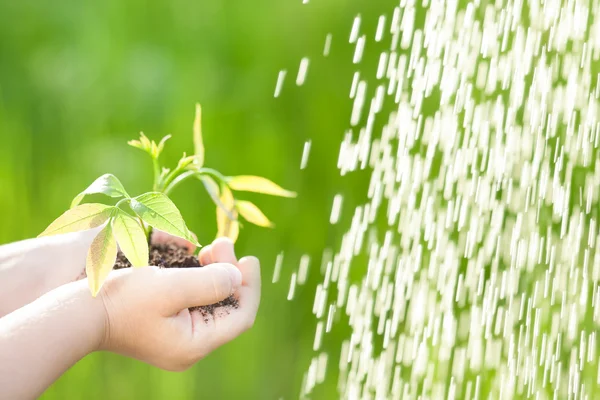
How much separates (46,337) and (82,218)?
8 centimetres

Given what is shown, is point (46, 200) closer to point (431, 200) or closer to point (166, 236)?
point (166, 236)

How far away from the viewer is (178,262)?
0.55 meters

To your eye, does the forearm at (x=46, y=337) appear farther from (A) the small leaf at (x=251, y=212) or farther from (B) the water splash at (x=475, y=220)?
(B) the water splash at (x=475, y=220)

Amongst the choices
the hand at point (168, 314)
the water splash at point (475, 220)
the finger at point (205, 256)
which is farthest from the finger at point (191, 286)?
the water splash at point (475, 220)

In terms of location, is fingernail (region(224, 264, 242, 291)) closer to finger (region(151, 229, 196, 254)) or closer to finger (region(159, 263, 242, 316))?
finger (region(159, 263, 242, 316))

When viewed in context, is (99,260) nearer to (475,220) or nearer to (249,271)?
(249,271)

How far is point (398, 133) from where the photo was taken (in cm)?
100

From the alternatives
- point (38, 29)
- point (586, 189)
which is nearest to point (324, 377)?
point (586, 189)

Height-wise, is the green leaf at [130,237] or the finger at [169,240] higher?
the finger at [169,240]

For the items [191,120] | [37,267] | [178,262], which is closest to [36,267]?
[37,267]

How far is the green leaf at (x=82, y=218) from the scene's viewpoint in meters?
0.42

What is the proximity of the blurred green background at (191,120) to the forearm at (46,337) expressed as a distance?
0.54 meters

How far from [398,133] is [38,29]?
0.60 m

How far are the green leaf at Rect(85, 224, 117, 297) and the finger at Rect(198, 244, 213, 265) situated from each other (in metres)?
0.15
